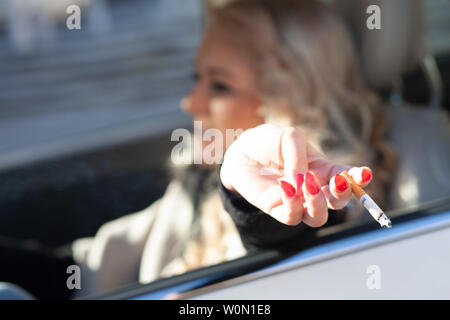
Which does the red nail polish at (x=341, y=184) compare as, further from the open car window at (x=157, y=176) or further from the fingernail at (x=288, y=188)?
the open car window at (x=157, y=176)

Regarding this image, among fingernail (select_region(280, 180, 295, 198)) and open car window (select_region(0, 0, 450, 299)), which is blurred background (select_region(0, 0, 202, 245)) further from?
fingernail (select_region(280, 180, 295, 198))

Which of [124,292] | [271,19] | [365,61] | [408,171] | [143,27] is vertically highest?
[143,27]

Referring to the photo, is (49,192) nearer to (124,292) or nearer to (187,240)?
(187,240)

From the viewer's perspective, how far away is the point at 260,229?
1.14 m

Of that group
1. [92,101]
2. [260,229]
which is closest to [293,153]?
[260,229]

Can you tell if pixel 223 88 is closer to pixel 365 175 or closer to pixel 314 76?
pixel 314 76

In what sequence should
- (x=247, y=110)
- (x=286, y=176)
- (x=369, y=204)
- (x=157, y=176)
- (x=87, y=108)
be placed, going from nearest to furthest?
(x=369, y=204) → (x=286, y=176) → (x=247, y=110) → (x=157, y=176) → (x=87, y=108)

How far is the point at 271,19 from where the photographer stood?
173 cm

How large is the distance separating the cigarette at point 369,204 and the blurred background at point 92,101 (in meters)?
1.22

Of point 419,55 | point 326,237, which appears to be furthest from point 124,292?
point 419,55

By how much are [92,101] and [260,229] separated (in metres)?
5.92

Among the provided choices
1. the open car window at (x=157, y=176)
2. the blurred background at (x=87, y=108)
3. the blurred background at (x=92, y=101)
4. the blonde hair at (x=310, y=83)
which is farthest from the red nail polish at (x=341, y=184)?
the blurred background at (x=87, y=108)

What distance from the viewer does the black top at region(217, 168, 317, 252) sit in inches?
42.0

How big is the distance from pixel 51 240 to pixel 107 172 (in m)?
0.45
